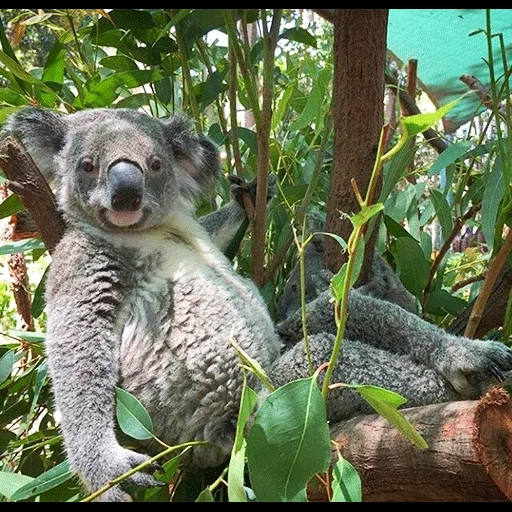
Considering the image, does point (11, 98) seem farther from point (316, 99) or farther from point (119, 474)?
point (119, 474)

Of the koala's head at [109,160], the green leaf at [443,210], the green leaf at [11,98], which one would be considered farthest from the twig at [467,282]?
the green leaf at [11,98]

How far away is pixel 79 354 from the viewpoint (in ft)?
5.10

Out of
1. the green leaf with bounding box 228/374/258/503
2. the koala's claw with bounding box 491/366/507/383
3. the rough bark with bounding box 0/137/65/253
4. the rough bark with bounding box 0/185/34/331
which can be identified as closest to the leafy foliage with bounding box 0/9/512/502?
the green leaf with bounding box 228/374/258/503

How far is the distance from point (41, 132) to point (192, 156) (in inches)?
16.4

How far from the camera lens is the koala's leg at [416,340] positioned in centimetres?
156

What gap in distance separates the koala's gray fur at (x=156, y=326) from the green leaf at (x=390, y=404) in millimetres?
435

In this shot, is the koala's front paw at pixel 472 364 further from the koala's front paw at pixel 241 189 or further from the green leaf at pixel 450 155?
the koala's front paw at pixel 241 189

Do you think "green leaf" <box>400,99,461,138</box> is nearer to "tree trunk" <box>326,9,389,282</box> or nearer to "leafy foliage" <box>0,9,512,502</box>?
"leafy foliage" <box>0,9,512,502</box>

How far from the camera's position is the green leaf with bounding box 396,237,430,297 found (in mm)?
2023

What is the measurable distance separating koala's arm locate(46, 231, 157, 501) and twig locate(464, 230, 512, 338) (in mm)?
881

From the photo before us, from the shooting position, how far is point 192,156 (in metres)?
2.00

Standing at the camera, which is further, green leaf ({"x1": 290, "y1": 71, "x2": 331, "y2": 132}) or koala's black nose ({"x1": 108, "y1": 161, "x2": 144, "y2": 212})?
green leaf ({"x1": 290, "y1": 71, "x2": 331, "y2": 132})
